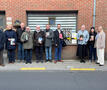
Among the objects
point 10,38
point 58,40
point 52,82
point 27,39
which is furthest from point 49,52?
point 52,82

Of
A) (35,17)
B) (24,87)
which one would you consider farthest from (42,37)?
(24,87)

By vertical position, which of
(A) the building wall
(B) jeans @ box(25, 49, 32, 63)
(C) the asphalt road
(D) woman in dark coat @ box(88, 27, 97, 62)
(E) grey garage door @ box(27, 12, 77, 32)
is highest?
(A) the building wall

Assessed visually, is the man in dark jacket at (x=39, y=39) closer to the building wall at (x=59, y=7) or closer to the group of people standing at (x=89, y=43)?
the building wall at (x=59, y=7)

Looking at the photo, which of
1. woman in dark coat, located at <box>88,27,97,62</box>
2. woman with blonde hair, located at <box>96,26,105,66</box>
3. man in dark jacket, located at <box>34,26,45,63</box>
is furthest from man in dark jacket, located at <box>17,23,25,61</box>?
woman with blonde hair, located at <box>96,26,105,66</box>

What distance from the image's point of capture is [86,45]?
747 centimetres

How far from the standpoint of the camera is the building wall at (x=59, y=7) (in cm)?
764

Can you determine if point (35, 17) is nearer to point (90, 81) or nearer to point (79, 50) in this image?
point (79, 50)

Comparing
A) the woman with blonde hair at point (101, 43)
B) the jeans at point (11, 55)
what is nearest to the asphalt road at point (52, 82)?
the woman with blonde hair at point (101, 43)

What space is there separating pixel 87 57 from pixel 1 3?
19.9ft

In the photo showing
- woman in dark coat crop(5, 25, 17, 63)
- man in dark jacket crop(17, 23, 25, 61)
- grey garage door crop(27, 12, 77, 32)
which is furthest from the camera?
grey garage door crop(27, 12, 77, 32)

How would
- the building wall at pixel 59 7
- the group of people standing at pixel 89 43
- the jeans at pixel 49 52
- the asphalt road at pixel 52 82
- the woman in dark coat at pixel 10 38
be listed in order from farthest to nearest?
the building wall at pixel 59 7
the jeans at pixel 49 52
the group of people standing at pixel 89 43
the woman in dark coat at pixel 10 38
the asphalt road at pixel 52 82

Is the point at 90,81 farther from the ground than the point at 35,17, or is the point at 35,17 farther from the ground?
the point at 35,17

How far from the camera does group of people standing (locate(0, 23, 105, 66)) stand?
6.83 metres

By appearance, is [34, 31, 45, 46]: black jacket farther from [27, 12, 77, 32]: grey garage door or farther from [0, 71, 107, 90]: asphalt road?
[0, 71, 107, 90]: asphalt road
